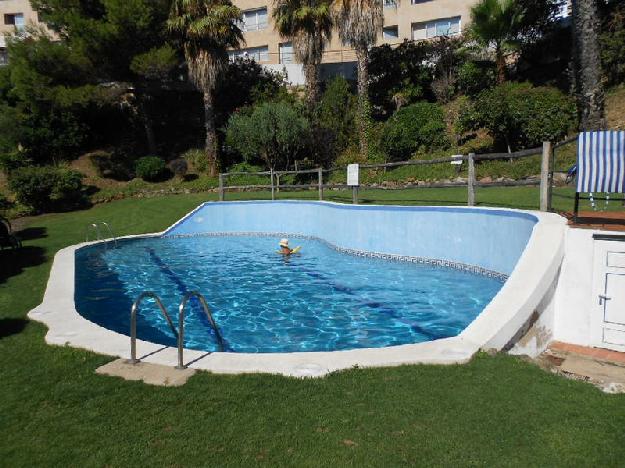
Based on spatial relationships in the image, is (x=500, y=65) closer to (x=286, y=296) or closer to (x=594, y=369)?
(x=286, y=296)

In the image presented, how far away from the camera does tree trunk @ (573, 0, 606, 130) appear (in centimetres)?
1406

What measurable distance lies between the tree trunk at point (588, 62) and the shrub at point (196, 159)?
19382 millimetres

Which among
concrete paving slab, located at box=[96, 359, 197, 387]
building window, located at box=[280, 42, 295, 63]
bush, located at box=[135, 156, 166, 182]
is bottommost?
concrete paving slab, located at box=[96, 359, 197, 387]

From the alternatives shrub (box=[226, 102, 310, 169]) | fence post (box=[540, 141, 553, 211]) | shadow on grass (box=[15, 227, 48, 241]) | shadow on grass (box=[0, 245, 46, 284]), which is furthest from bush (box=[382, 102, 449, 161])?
shadow on grass (box=[0, 245, 46, 284])

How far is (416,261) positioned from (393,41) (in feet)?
94.4

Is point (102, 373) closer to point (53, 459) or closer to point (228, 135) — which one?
point (53, 459)

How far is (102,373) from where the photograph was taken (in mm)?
4355

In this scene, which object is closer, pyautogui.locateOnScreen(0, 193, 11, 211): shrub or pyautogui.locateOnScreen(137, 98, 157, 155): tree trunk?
pyautogui.locateOnScreen(0, 193, 11, 211): shrub

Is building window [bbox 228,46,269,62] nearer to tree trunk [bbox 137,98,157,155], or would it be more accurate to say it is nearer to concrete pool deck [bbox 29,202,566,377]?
tree trunk [bbox 137,98,157,155]

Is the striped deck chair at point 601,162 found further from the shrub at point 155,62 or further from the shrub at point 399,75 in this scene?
the shrub at point 155,62

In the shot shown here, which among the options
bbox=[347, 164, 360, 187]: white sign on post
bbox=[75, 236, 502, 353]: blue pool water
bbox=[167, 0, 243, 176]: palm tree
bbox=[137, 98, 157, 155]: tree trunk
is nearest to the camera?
bbox=[75, 236, 502, 353]: blue pool water

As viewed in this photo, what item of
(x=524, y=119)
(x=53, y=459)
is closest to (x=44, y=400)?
(x=53, y=459)

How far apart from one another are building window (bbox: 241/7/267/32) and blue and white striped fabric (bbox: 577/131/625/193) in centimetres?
3528

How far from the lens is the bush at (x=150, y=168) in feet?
85.3
